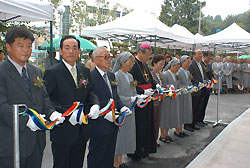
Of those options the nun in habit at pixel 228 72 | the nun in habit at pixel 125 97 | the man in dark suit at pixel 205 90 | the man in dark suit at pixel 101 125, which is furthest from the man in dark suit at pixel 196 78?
the nun in habit at pixel 228 72

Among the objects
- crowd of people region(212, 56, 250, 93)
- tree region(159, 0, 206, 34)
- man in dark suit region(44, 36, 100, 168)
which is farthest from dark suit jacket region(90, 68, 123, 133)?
tree region(159, 0, 206, 34)

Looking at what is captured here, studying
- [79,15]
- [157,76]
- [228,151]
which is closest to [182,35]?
[157,76]

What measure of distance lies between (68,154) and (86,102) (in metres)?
0.63

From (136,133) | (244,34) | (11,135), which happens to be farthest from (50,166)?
(244,34)

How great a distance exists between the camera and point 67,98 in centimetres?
274

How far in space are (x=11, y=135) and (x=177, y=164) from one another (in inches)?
119

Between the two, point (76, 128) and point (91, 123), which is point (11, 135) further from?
point (91, 123)

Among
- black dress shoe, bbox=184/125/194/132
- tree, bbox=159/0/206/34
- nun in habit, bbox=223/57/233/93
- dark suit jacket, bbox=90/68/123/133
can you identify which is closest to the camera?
dark suit jacket, bbox=90/68/123/133

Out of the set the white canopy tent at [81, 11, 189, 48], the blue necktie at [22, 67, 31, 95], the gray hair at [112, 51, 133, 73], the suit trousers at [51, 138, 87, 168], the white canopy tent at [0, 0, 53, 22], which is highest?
the white canopy tent at [81, 11, 189, 48]

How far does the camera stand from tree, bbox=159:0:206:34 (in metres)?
48.4

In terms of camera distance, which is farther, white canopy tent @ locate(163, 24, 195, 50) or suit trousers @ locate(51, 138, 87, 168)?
white canopy tent @ locate(163, 24, 195, 50)

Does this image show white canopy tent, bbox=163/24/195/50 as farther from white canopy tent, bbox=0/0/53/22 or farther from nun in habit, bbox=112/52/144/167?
nun in habit, bbox=112/52/144/167

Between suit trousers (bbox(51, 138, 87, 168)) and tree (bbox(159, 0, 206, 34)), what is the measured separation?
47674 millimetres

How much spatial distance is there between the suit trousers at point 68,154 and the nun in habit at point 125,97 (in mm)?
1096
